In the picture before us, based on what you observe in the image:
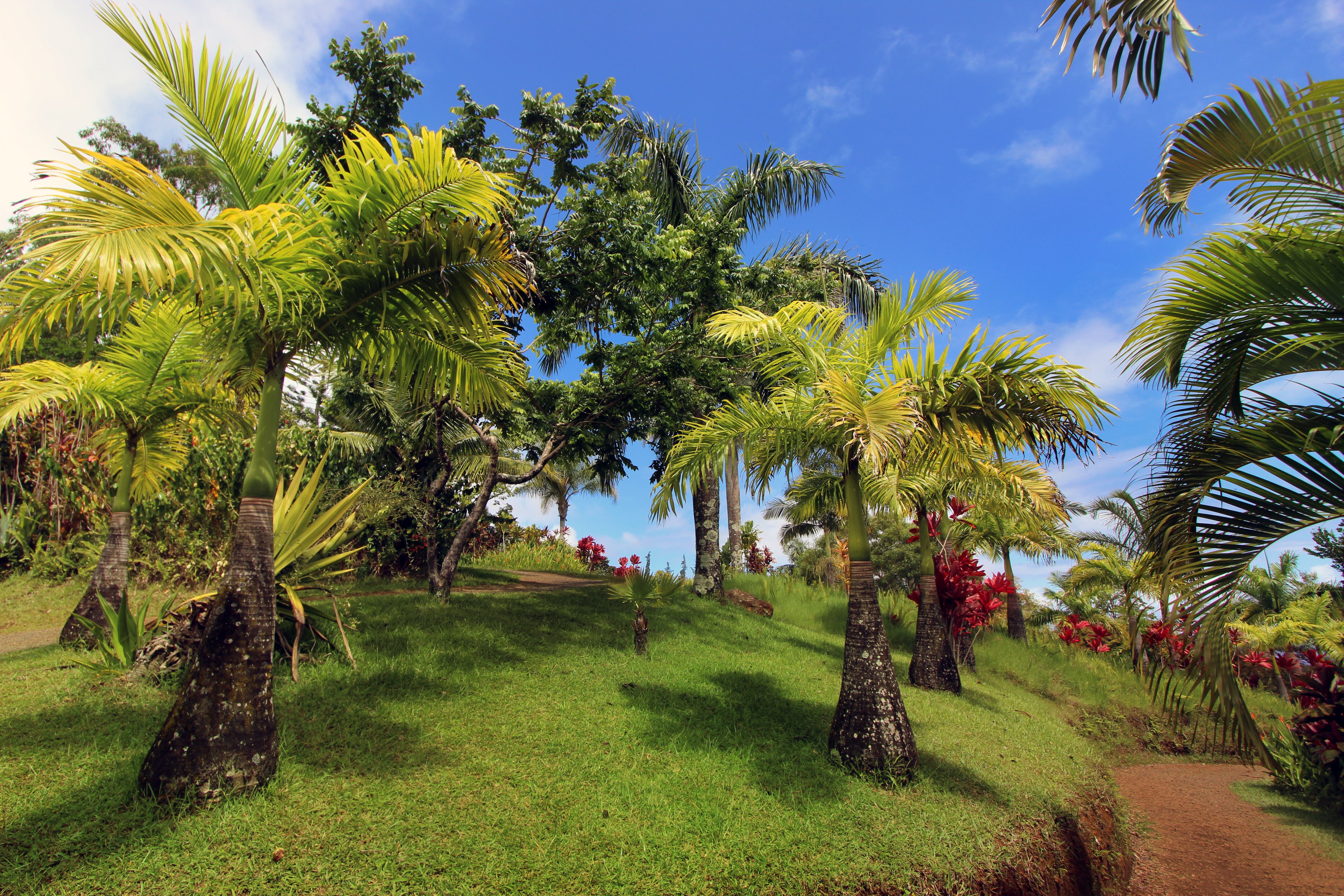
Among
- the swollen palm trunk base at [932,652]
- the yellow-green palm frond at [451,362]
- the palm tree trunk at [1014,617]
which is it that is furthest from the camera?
the palm tree trunk at [1014,617]

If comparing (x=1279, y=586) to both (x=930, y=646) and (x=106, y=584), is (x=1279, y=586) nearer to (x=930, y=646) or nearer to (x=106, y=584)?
(x=930, y=646)

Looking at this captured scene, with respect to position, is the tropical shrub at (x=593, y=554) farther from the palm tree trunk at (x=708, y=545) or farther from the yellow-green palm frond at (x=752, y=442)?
the yellow-green palm frond at (x=752, y=442)

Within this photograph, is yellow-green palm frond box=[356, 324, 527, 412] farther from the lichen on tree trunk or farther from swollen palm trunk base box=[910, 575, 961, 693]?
swollen palm trunk base box=[910, 575, 961, 693]

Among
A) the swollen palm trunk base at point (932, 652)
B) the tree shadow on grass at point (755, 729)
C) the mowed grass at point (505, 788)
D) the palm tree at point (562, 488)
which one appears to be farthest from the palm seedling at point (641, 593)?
the palm tree at point (562, 488)

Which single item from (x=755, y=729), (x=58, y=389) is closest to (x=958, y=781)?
(x=755, y=729)

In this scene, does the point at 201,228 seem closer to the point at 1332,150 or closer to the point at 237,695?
the point at 237,695

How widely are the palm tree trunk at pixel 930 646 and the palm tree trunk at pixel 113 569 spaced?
36.4ft

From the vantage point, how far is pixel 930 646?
423 inches

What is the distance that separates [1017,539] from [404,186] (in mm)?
16304

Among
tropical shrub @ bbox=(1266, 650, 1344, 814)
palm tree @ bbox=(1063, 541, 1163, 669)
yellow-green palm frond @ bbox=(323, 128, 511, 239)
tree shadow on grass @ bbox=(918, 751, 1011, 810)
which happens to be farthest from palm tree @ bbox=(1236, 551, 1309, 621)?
yellow-green palm frond @ bbox=(323, 128, 511, 239)

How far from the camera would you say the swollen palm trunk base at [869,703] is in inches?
236

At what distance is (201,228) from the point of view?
12.4ft

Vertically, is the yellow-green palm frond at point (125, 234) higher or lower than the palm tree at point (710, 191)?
lower

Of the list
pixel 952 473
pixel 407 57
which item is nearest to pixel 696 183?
pixel 407 57
